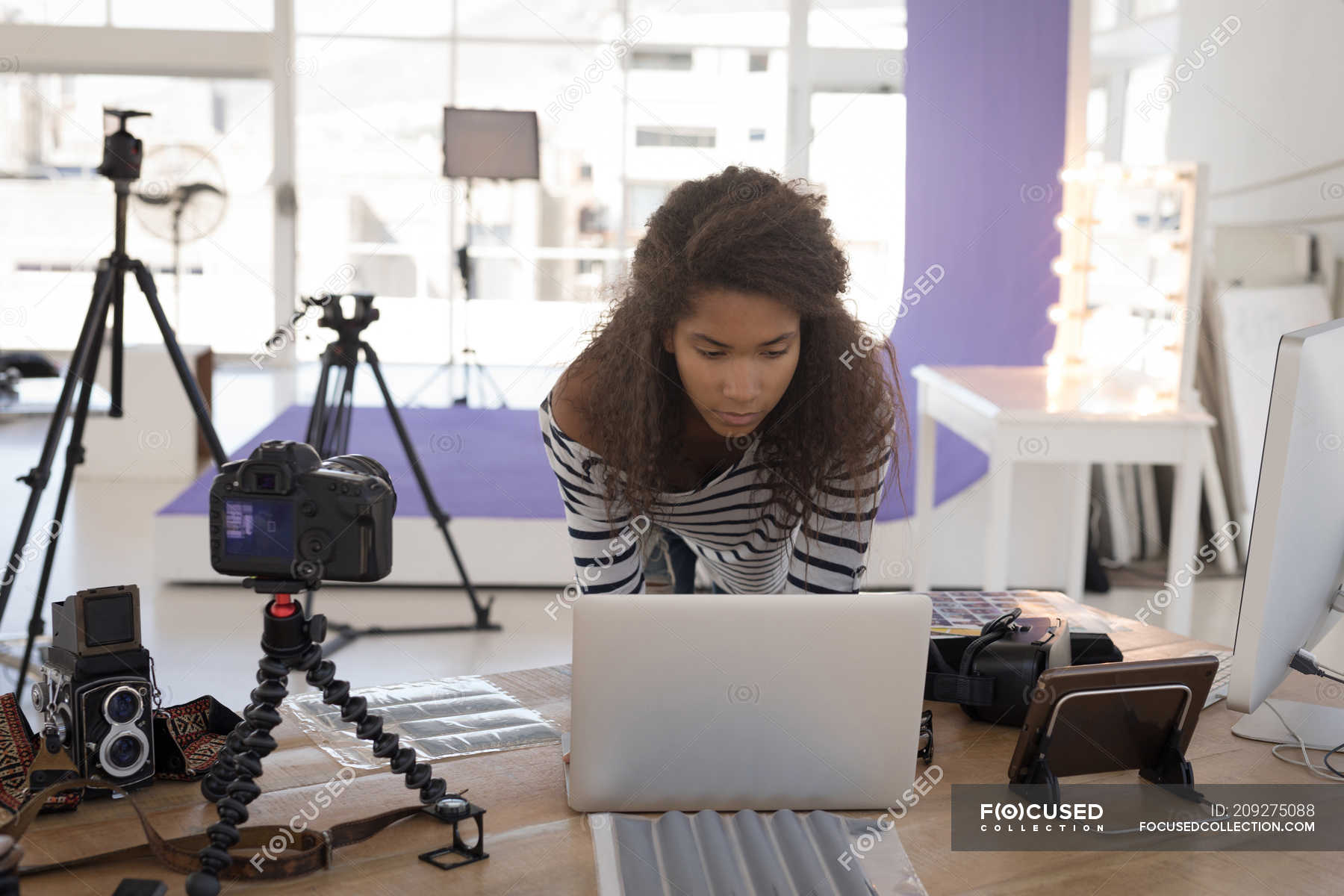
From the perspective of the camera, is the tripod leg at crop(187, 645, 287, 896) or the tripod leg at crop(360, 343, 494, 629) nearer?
the tripod leg at crop(187, 645, 287, 896)

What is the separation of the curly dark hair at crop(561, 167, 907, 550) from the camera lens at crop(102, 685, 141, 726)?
616 mm

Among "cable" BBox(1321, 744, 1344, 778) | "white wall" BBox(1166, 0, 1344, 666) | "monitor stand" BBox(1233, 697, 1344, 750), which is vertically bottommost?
"cable" BBox(1321, 744, 1344, 778)

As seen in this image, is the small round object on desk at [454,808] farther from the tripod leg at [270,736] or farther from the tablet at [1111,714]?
the tablet at [1111,714]

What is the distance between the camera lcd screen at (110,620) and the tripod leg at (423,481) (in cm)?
163

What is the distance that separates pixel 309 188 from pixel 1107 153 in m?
5.47

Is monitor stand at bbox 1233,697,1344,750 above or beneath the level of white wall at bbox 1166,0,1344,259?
beneath

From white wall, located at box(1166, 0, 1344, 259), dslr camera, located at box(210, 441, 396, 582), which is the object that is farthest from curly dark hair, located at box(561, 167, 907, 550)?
white wall, located at box(1166, 0, 1344, 259)

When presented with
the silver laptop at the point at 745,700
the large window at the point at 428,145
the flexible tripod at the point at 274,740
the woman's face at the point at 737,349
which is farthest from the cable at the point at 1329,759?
the large window at the point at 428,145

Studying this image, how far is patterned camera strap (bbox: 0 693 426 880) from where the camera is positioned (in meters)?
0.96

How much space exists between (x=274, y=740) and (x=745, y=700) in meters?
0.42

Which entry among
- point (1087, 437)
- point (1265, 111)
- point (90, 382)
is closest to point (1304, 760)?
point (1087, 437)

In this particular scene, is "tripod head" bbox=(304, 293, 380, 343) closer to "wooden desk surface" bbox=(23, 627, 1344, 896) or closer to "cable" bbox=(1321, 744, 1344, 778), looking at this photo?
"wooden desk surface" bbox=(23, 627, 1344, 896)

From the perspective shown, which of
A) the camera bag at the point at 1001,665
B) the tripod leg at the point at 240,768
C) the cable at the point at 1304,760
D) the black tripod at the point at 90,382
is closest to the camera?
the tripod leg at the point at 240,768

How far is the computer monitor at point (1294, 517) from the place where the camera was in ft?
3.44
